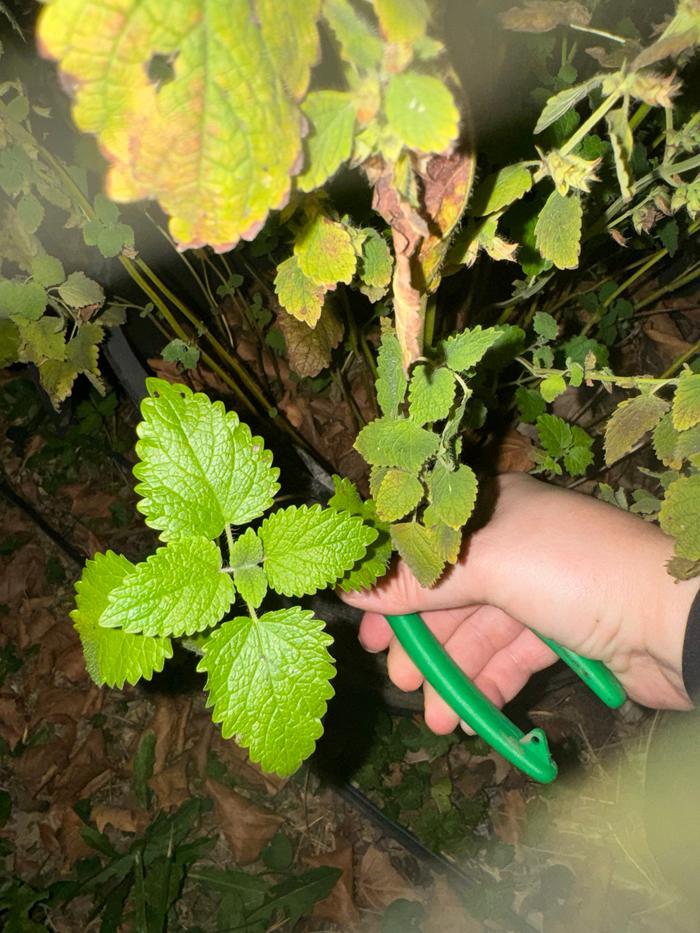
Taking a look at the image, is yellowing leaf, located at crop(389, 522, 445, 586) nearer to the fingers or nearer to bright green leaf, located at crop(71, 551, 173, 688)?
bright green leaf, located at crop(71, 551, 173, 688)

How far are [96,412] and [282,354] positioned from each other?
0.53 m

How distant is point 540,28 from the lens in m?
0.54

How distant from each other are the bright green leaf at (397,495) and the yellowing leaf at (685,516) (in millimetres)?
282

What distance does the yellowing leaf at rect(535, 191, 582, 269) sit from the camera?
1.98 ft

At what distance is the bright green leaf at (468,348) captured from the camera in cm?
62

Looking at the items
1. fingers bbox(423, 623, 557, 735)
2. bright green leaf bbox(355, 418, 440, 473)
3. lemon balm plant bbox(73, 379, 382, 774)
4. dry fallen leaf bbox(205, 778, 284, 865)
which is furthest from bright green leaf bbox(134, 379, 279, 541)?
dry fallen leaf bbox(205, 778, 284, 865)

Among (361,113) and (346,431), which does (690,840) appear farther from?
(361,113)

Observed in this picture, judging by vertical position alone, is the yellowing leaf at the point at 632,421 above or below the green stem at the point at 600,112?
below

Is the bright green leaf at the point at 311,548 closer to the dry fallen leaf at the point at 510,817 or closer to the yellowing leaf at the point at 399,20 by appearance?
the yellowing leaf at the point at 399,20

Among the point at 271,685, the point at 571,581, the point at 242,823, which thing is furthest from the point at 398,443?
the point at 242,823

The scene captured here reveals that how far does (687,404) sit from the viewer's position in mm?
722

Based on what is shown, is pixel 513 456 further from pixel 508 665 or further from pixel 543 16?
pixel 543 16

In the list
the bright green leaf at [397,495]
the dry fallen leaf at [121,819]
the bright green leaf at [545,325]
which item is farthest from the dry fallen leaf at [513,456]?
the dry fallen leaf at [121,819]

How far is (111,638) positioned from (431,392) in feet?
1.13
